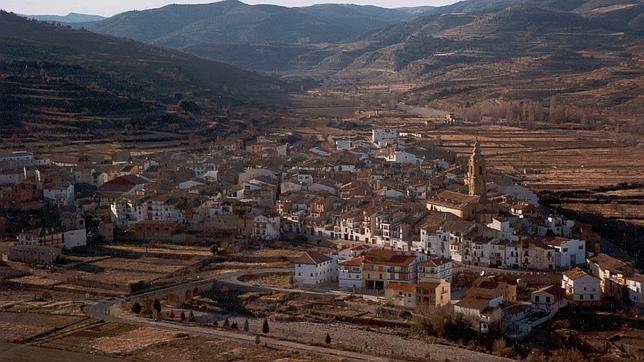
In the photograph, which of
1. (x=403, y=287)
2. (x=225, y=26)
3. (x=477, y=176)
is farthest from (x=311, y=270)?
(x=225, y=26)

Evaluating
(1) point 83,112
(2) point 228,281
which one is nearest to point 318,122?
A: (1) point 83,112

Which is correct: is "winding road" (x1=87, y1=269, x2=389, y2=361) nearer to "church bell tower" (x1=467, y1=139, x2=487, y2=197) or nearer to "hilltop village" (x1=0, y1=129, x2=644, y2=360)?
"hilltop village" (x1=0, y1=129, x2=644, y2=360)

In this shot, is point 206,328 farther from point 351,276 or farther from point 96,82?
point 96,82

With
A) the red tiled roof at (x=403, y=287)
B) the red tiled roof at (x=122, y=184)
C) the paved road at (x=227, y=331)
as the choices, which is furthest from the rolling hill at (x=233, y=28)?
the red tiled roof at (x=403, y=287)

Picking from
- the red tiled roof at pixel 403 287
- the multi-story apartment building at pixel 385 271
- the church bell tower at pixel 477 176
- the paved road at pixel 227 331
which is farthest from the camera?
the church bell tower at pixel 477 176

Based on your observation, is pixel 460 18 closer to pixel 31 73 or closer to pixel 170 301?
pixel 31 73

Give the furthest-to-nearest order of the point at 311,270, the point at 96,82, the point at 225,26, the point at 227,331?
the point at 225,26 < the point at 96,82 < the point at 311,270 < the point at 227,331

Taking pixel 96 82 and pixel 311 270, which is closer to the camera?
pixel 311 270

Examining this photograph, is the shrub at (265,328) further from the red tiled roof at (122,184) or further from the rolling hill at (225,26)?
the rolling hill at (225,26)
